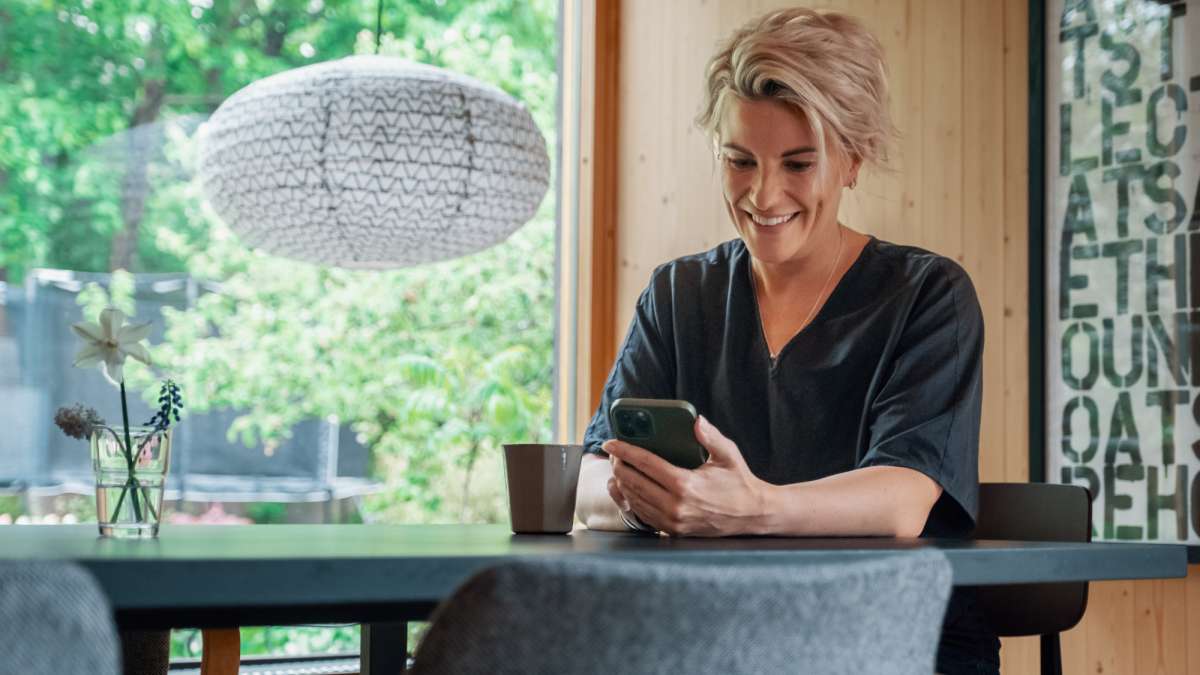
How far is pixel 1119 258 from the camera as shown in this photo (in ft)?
8.70

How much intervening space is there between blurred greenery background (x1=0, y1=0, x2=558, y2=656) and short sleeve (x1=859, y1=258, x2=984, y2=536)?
8.74 feet

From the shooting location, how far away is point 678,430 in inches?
49.6

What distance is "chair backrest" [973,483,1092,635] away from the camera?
1798mm

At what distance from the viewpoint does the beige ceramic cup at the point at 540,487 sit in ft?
4.28

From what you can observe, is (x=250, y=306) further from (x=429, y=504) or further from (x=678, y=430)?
(x=678, y=430)

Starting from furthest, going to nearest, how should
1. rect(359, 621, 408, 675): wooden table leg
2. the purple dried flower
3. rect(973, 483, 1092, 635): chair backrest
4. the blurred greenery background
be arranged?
the blurred greenery background
rect(973, 483, 1092, 635): chair backrest
rect(359, 621, 408, 675): wooden table leg
the purple dried flower

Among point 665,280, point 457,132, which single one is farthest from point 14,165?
point 665,280

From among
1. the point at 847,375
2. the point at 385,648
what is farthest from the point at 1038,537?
the point at 385,648

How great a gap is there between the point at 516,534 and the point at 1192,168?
5.96 feet

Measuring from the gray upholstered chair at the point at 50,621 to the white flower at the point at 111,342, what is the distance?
2.24ft

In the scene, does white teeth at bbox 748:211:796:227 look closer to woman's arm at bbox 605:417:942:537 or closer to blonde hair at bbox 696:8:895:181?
blonde hair at bbox 696:8:895:181

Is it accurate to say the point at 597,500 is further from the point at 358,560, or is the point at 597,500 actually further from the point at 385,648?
the point at 358,560

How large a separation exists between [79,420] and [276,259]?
10.8 ft

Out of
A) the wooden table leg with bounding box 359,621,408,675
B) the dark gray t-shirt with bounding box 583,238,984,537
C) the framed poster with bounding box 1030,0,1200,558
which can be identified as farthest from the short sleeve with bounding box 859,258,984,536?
the framed poster with bounding box 1030,0,1200,558
